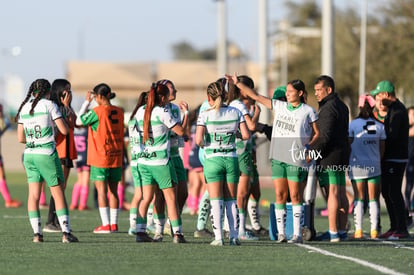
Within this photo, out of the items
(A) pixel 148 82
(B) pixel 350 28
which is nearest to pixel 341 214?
(B) pixel 350 28

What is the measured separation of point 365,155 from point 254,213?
6.30 ft

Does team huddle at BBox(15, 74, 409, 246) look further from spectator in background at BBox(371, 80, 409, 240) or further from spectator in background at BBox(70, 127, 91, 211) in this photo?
spectator in background at BBox(70, 127, 91, 211)

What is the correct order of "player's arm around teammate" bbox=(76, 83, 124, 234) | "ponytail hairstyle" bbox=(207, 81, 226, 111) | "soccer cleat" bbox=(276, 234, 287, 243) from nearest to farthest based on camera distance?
"ponytail hairstyle" bbox=(207, 81, 226, 111) < "soccer cleat" bbox=(276, 234, 287, 243) < "player's arm around teammate" bbox=(76, 83, 124, 234)

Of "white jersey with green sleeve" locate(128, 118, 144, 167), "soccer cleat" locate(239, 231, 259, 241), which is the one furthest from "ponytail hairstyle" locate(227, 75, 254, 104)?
"soccer cleat" locate(239, 231, 259, 241)

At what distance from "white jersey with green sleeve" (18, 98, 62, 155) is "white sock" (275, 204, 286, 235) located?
2996mm

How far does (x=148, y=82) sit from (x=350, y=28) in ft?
103

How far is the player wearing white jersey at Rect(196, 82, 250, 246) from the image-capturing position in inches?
605

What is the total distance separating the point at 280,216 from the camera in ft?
52.6

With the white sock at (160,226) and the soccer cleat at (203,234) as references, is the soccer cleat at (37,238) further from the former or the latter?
the soccer cleat at (203,234)

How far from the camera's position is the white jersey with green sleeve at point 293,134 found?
51.4ft

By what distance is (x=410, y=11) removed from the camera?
49.1 m

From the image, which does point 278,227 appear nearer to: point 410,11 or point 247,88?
point 247,88

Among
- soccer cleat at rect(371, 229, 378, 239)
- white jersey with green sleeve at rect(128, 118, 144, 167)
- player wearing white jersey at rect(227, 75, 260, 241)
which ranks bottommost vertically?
soccer cleat at rect(371, 229, 378, 239)

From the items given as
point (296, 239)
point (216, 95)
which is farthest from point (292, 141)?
point (296, 239)
